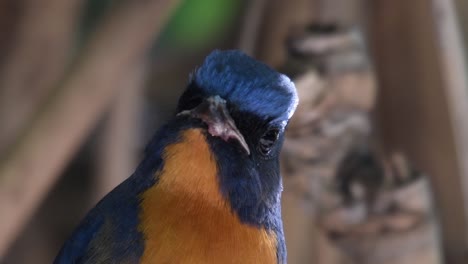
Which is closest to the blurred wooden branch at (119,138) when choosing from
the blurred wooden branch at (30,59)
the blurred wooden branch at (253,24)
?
the blurred wooden branch at (30,59)

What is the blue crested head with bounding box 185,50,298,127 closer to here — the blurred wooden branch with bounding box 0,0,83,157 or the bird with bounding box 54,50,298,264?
the bird with bounding box 54,50,298,264

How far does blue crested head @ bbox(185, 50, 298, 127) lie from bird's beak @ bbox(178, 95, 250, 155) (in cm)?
2

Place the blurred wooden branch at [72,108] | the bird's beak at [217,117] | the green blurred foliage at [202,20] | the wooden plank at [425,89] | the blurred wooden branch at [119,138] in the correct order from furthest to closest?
1. the green blurred foliage at [202,20]
2. the blurred wooden branch at [119,138]
3. the wooden plank at [425,89]
4. the blurred wooden branch at [72,108]
5. the bird's beak at [217,117]

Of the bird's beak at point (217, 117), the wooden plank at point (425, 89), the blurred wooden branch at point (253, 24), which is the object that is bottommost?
the wooden plank at point (425, 89)

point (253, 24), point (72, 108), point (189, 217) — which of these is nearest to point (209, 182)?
point (189, 217)

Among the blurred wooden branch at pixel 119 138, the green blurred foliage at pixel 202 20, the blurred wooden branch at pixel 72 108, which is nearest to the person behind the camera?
the blurred wooden branch at pixel 72 108

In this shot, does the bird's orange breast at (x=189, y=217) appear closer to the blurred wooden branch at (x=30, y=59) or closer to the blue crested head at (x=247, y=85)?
the blue crested head at (x=247, y=85)

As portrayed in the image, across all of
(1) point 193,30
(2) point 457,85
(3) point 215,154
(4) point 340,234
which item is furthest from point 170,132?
(1) point 193,30

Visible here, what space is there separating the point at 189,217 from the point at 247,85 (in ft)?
0.67

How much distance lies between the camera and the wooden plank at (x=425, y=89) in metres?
2.00

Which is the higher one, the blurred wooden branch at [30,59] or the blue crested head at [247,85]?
the blurred wooden branch at [30,59]

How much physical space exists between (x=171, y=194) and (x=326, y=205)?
561mm

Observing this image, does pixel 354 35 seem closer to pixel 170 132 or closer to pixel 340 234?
pixel 340 234

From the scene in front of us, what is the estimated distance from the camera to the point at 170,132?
1422 mm
